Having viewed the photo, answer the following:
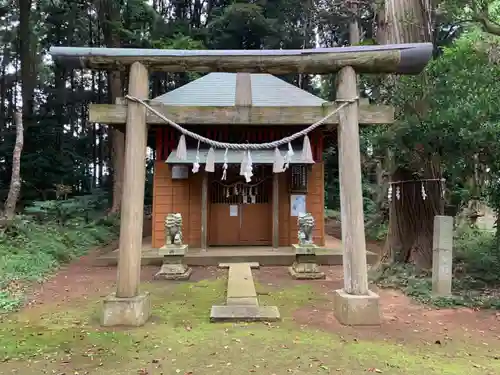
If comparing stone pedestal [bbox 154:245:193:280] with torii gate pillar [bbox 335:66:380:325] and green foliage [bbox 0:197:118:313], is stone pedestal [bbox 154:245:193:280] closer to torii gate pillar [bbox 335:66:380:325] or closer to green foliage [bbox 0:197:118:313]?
green foliage [bbox 0:197:118:313]

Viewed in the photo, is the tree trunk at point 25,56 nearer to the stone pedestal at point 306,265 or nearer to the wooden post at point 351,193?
the stone pedestal at point 306,265

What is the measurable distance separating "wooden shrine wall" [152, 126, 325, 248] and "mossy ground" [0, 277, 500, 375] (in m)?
6.24

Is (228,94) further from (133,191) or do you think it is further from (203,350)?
(203,350)

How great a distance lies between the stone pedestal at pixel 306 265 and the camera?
9.14 metres

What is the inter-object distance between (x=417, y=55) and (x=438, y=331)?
3.69 metres

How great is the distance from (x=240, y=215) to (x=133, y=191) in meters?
7.03

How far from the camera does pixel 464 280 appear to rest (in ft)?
24.5

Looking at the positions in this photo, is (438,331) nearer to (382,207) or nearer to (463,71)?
(463,71)

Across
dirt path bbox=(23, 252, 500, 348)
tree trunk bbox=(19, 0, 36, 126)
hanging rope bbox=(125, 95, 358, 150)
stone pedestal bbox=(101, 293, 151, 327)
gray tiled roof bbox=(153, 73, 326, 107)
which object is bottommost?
dirt path bbox=(23, 252, 500, 348)

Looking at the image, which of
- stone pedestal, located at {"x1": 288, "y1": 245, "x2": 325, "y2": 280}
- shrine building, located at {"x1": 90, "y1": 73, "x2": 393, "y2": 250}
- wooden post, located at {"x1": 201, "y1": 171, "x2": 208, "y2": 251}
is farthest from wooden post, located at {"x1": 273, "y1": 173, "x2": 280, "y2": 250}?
stone pedestal, located at {"x1": 288, "y1": 245, "x2": 325, "y2": 280}

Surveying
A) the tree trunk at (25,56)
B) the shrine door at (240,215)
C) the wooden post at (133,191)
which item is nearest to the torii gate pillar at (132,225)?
the wooden post at (133,191)

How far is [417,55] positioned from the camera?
5488 mm

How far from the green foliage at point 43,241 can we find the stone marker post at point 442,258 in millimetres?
6824

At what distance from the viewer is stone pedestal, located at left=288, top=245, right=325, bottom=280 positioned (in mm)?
9141
